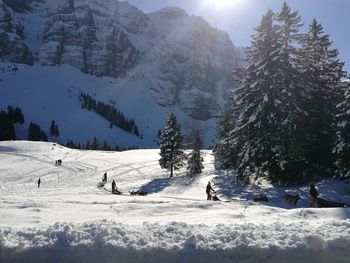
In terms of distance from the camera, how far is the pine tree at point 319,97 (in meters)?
35.2

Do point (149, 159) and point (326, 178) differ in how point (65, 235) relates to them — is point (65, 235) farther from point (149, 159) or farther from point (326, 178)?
point (149, 159)

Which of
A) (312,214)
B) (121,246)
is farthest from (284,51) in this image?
(121,246)

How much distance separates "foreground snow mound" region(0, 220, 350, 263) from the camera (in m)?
11.5

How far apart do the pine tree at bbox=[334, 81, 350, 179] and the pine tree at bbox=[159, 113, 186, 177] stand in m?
28.6

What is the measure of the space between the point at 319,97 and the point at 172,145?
25.8 metres

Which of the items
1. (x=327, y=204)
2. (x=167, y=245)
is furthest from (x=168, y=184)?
(x=167, y=245)

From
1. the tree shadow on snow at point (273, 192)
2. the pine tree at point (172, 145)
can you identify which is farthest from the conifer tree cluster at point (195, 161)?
the tree shadow on snow at point (273, 192)

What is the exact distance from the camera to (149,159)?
3187 inches

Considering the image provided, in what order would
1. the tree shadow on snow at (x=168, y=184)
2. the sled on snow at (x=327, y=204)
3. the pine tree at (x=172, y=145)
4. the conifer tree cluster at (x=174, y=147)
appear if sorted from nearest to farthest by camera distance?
the sled on snow at (x=327, y=204) → the tree shadow on snow at (x=168, y=184) → the conifer tree cluster at (x=174, y=147) → the pine tree at (x=172, y=145)

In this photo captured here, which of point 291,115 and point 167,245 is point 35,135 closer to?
point 291,115

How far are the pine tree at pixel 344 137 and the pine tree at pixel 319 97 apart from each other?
7.83ft

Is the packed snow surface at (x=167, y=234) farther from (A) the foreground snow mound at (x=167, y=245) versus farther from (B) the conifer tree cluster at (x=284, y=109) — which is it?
(B) the conifer tree cluster at (x=284, y=109)

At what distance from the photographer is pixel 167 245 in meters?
Result: 11.7

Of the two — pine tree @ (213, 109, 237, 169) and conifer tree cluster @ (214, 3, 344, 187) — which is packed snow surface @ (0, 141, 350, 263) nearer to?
conifer tree cluster @ (214, 3, 344, 187)
